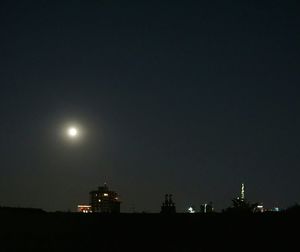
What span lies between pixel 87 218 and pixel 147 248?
3.43m

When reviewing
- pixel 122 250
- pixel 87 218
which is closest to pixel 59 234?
pixel 87 218

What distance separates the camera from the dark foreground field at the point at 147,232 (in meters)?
19.0

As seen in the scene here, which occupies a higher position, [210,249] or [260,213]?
→ [260,213]

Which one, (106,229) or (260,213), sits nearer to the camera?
(260,213)

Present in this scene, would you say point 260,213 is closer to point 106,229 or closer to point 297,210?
point 297,210

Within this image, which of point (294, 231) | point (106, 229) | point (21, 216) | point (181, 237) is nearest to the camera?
point (294, 231)

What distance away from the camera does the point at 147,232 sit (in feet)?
69.3

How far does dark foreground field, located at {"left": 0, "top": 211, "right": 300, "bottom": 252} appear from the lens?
19.0 m

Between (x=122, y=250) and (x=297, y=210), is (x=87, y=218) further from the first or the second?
(x=297, y=210)

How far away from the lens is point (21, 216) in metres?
23.6

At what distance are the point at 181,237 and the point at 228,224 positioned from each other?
1.91 metres

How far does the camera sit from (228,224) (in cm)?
1978

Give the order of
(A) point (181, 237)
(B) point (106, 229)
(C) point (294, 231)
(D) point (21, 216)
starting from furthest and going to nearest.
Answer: (D) point (21, 216)
(B) point (106, 229)
(A) point (181, 237)
(C) point (294, 231)

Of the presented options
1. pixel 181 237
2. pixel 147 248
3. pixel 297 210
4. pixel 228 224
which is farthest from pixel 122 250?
pixel 297 210
